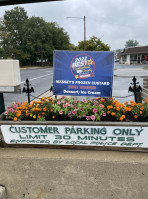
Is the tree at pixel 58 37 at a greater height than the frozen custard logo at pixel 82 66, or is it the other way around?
the tree at pixel 58 37

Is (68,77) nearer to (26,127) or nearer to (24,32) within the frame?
(26,127)

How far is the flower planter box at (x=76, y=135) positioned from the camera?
2400 millimetres

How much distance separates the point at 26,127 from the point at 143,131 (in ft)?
5.35

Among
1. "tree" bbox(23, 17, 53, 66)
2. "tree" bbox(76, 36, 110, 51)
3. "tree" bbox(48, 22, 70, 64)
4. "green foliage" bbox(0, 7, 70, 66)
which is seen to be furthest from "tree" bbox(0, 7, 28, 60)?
"tree" bbox(76, 36, 110, 51)

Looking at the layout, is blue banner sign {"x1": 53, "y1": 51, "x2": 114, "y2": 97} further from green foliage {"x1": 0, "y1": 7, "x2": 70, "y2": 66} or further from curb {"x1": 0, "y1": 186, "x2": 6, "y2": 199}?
green foliage {"x1": 0, "y1": 7, "x2": 70, "y2": 66}

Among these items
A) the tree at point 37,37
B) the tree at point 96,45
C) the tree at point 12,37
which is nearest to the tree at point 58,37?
the tree at point 37,37

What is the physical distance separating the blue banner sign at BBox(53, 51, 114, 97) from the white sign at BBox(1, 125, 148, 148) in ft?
2.68

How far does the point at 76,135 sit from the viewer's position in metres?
2.50

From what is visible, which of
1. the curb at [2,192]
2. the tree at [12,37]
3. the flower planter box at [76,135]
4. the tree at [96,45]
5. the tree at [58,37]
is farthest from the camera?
the tree at [58,37]

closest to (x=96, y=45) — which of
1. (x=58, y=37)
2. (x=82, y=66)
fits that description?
(x=82, y=66)

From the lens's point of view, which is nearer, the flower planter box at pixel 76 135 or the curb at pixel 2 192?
the flower planter box at pixel 76 135

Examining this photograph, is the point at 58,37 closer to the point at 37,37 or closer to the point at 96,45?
the point at 37,37

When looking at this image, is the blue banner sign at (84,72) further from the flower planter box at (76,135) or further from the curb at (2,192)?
the curb at (2,192)

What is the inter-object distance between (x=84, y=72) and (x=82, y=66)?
106 millimetres
